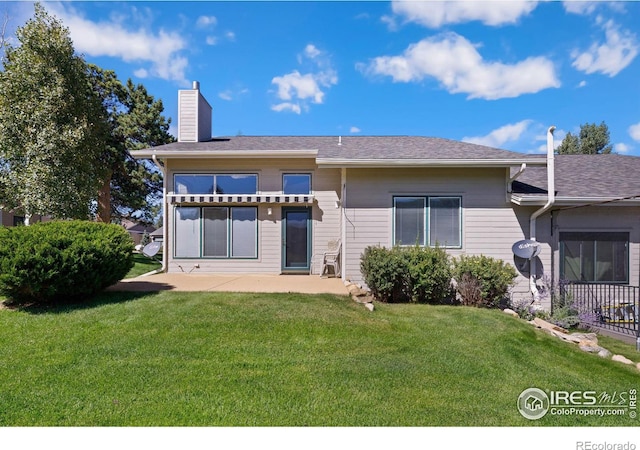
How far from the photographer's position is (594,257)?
938 centimetres

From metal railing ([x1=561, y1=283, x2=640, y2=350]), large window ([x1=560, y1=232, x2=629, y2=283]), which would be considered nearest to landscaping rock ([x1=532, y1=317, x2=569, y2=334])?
metal railing ([x1=561, y1=283, x2=640, y2=350])

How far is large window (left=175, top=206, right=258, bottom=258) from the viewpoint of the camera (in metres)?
11.8

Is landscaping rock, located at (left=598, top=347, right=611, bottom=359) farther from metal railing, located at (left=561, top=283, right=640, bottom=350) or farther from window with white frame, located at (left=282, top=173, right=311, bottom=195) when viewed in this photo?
window with white frame, located at (left=282, top=173, right=311, bottom=195)

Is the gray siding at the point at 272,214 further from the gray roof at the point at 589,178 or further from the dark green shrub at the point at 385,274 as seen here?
the gray roof at the point at 589,178

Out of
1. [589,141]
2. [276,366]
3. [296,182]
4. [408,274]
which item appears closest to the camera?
[276,366]

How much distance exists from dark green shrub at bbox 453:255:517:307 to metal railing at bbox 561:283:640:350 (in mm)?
2111

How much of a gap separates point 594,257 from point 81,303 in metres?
13.2

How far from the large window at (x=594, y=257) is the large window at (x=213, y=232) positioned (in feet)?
31.8

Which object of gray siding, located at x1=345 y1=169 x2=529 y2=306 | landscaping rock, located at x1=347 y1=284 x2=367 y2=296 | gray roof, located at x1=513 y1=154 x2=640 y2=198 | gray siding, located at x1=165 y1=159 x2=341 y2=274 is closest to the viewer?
landscaping rock, located at x1=347 y1=284 x2=367 y2=296

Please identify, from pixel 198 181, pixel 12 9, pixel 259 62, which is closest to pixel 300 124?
pixel 259 62

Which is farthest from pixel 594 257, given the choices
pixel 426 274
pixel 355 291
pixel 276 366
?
pixel 276 366

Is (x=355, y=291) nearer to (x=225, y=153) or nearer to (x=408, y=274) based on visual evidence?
(x=408, y=274)

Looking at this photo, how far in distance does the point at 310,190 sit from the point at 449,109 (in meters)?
8.40
